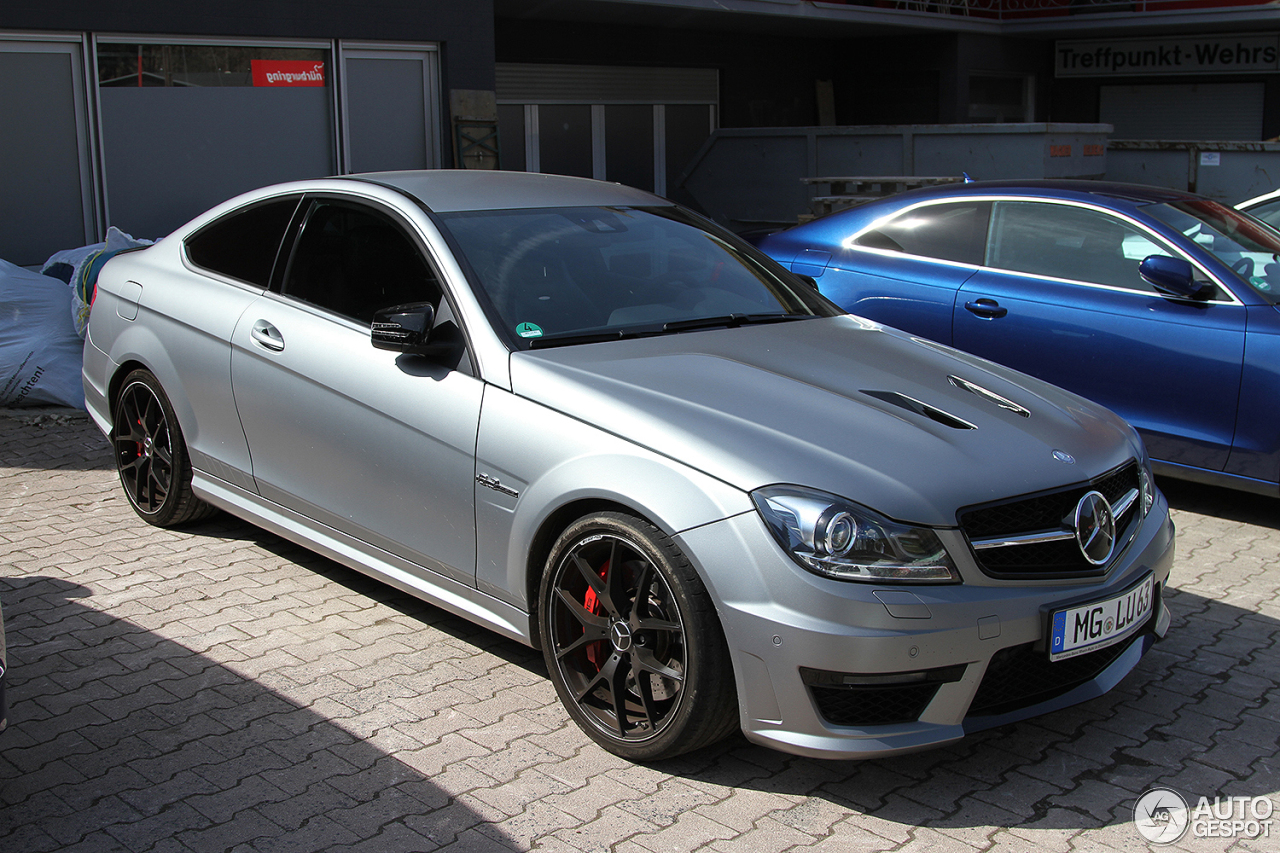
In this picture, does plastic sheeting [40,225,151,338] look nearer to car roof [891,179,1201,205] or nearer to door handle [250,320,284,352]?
door handle [250,320,284,352]

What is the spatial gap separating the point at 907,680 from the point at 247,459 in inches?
111

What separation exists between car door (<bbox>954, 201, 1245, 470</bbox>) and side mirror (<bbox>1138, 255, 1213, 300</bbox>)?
49mm

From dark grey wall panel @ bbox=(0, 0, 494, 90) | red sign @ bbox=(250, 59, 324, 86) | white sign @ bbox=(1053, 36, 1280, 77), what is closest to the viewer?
dark grey wall panel @ bbox=(0, 0, 494, 90)

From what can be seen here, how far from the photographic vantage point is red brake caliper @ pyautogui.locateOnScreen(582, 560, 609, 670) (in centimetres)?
357

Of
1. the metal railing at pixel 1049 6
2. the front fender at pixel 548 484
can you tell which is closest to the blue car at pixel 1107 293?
the front fender at pixel 548 484

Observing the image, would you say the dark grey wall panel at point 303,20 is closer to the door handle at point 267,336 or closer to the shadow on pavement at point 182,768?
the door handle at point 267,336

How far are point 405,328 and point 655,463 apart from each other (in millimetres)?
1081

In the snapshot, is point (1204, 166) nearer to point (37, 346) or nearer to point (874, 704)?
point (37, 346)

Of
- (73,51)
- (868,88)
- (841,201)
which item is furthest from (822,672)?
(868,88)

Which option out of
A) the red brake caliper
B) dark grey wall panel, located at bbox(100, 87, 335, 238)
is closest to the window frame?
the red brake caliper

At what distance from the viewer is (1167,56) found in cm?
2391

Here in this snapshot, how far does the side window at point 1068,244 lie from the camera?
20.0 feet

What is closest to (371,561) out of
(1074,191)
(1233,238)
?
(1074,191)

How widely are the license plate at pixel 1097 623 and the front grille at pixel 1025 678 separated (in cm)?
3
